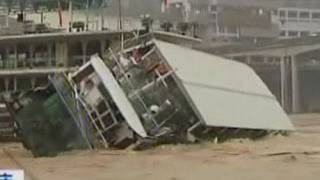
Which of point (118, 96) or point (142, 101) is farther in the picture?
point (142, 101)

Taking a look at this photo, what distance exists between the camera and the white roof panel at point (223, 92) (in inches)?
1067

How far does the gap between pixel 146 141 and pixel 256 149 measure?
4387 mm

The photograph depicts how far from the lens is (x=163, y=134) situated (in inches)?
1033

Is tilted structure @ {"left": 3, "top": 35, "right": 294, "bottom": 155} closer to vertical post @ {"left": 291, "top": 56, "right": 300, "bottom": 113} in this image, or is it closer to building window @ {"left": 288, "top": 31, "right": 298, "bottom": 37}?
vertical post @ {"left": 291, "top": 56, "right": 300, "bottom": 113}

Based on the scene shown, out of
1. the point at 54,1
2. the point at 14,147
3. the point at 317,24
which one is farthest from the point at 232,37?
the point at 14,147

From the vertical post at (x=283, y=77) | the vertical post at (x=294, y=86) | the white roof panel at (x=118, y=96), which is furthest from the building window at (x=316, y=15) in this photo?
the white roof panel at (x=118, y=96)

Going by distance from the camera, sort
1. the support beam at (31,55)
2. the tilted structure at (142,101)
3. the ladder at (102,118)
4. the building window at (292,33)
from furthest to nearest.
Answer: the building window at (292,33), the support beam at (31,55), the tilted structure at (142,101), the ladder at (102,118)

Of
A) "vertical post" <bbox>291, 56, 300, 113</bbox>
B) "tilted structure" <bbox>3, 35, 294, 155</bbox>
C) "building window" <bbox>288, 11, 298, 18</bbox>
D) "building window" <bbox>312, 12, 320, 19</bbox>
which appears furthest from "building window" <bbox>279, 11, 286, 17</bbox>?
"tilted structure" <bbox>3, 35, 294, 155</bbox>

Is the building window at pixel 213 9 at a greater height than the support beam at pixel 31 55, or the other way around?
the building window at pixel 213 9

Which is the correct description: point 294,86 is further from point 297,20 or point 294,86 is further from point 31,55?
point 297,20

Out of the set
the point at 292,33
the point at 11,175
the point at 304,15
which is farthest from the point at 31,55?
the point at 304,15

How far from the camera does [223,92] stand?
30.7 meters

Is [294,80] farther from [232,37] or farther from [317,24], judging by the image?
[317,24]

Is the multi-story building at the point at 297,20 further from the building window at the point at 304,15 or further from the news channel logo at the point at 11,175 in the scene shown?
the news channel logo at the point at 11,175
